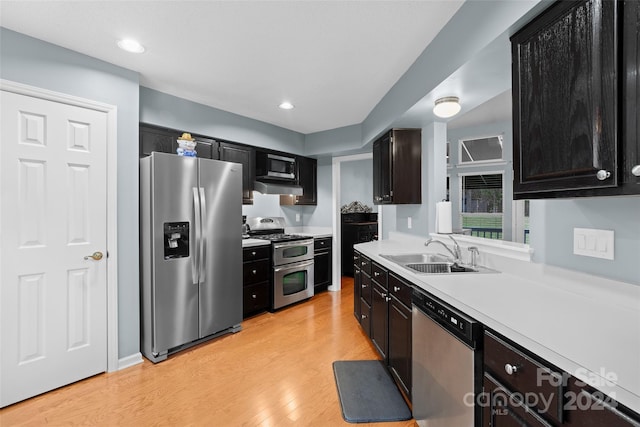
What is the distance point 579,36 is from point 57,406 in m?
3.47

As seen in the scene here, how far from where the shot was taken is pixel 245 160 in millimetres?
3916

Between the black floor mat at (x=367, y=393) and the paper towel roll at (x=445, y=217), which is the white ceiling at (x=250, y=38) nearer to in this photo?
the paper towel roll at (x=445, y=217)

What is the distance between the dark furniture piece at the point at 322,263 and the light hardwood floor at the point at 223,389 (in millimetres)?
1428

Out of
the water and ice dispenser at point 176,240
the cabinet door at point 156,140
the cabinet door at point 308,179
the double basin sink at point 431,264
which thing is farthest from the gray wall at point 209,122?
the double basin sink at point 431,264

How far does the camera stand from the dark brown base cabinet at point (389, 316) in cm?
192

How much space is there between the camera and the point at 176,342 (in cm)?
267

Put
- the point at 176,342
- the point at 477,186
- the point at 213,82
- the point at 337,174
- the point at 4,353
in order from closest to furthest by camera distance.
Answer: the point at 4,353 → the point at 176,342 → the point at 213,82 → the point at 477,186 → the point at 337,174

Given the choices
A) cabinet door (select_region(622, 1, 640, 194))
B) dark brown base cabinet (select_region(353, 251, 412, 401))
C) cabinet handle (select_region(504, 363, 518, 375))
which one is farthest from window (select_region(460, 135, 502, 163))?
cabinet handle (select_region(504, 363, 518, 375))

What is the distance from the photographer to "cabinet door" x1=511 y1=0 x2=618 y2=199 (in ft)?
3.12

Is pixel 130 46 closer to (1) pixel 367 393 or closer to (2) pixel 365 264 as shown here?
(2) pixel 365 264

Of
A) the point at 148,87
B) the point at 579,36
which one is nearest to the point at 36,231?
the point at 148,87

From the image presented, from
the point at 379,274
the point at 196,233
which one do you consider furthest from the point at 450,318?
the point at 196,233

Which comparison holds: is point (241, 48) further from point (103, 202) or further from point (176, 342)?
point (176, 342)

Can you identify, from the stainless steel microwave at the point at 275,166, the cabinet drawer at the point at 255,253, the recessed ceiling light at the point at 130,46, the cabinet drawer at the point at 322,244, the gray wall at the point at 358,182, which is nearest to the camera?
the recessed ceiling light at the point at 130,46
